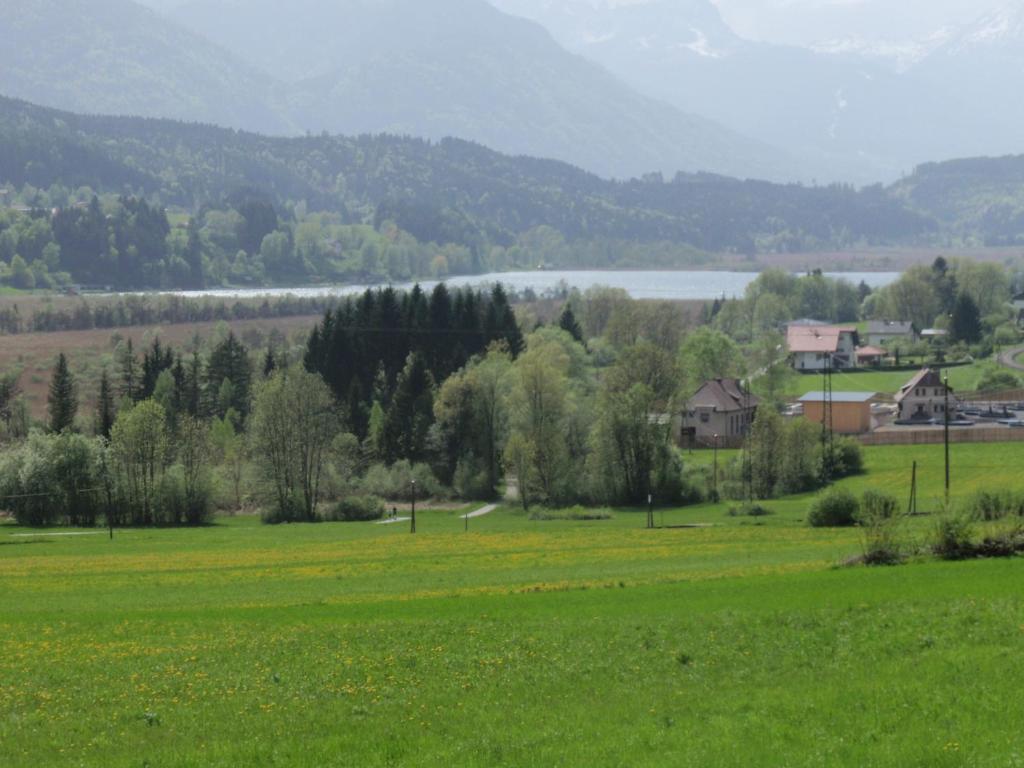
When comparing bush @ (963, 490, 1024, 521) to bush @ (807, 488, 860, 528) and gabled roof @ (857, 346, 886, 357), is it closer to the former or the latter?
bush @ (807, 488, 860, 528)

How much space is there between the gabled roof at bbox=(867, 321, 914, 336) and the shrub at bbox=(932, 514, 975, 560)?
145075 mm

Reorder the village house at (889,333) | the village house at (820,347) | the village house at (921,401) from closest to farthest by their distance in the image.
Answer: the village house at (921,401), the village house at (820,347), the village house at (889,333)

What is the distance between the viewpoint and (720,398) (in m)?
119

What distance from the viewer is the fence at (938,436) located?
329 ft

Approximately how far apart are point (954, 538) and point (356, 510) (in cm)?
5467

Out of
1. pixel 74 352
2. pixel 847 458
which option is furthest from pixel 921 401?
pixel 74 352

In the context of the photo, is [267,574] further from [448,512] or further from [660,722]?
[448,512]

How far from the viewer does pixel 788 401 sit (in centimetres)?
Answer: 13238

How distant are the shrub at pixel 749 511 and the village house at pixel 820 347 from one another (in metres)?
86.8

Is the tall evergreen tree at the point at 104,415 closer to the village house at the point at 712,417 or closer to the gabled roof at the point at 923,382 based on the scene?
the village house at the point at 712,417

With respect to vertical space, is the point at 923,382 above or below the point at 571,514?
above

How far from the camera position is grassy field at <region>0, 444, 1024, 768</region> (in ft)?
66.8

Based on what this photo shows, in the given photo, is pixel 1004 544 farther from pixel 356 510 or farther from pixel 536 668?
pixel 356 510

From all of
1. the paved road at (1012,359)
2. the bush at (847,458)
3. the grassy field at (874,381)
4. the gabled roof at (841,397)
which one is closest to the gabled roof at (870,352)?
the grassy field at (874,381)
